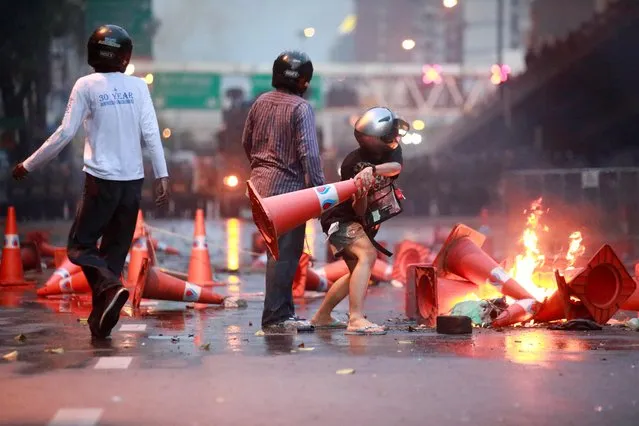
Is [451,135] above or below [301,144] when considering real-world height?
above

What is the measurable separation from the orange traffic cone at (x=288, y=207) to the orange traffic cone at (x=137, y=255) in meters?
5.65

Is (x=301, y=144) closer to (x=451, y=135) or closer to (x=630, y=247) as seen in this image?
(x=630, y=247)

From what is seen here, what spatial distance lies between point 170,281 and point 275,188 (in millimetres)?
2426

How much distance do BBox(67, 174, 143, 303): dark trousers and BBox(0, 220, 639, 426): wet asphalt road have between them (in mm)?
468

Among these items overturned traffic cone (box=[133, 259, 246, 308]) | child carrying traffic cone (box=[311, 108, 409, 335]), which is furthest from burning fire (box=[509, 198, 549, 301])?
overturned traffic cone (box=[133, 259, 246, 308])

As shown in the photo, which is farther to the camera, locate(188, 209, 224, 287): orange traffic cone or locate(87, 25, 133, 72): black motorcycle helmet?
locate(188, 209, 224, 287): orange traffic cone

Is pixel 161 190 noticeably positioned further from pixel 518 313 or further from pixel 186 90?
pixel 186 90

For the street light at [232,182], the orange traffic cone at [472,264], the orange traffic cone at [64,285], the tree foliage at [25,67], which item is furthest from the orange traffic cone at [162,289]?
the street light at [232,182]

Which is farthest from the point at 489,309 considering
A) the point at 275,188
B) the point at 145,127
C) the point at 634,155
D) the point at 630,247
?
the point at 634,155

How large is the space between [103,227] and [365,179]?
1.86 m

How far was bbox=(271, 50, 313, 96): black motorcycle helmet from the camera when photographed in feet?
36.9

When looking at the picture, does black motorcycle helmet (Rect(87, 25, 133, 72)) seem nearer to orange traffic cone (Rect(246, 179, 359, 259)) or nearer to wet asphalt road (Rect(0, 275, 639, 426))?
orange traffic cone (Rect(246, 179, 359, 259))

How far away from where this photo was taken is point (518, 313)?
37.8 feet

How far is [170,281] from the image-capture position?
13.2 m
